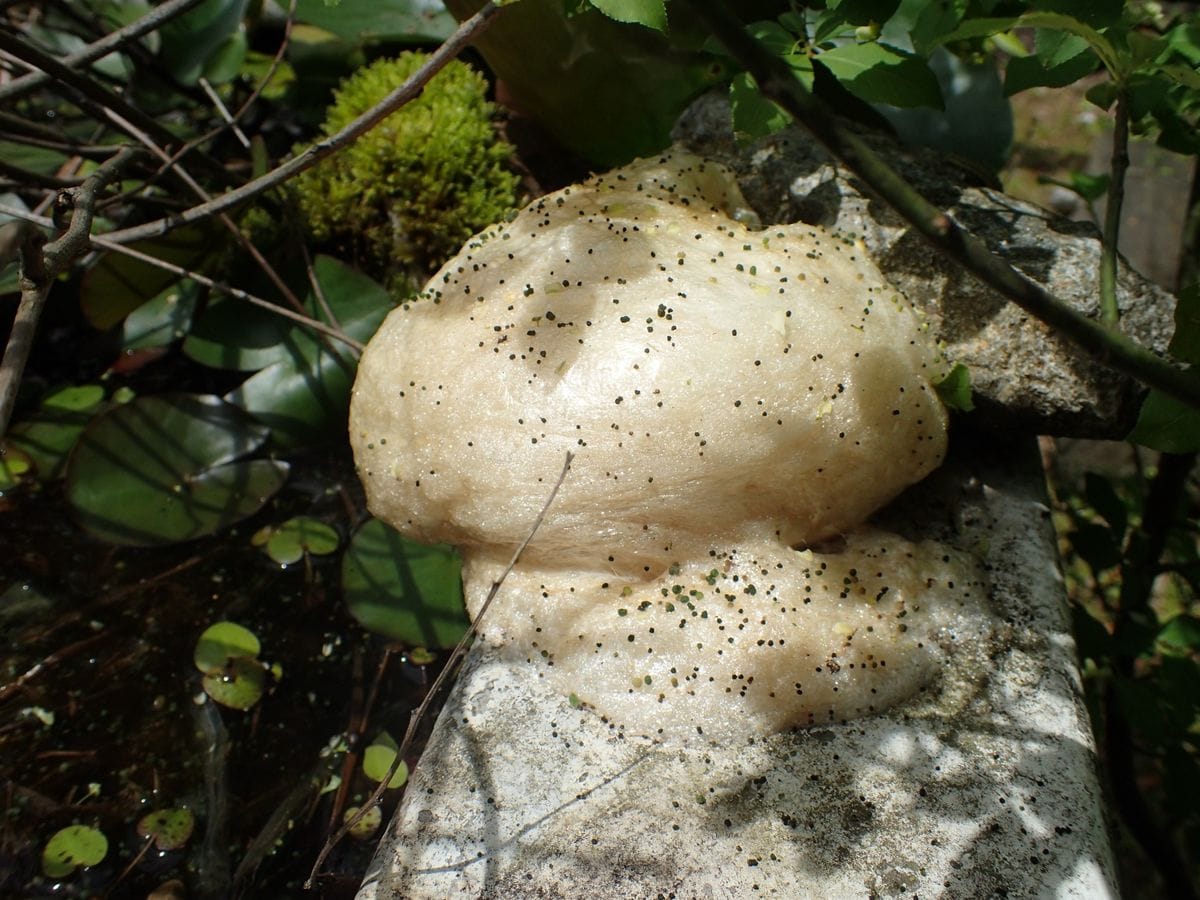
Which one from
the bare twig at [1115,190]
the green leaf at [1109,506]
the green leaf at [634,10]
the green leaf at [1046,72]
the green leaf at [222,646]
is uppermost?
the green leaf at [634,10]

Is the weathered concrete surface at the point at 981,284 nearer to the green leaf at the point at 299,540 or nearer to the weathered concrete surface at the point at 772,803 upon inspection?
the weathered concrete surface at the point at 772,803

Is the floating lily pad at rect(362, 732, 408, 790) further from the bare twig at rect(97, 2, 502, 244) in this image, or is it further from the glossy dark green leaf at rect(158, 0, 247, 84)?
the glossy dark green leaf at rect(158, 0, 247, 84)

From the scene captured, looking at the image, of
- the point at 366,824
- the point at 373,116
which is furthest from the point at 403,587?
the point at 373,116

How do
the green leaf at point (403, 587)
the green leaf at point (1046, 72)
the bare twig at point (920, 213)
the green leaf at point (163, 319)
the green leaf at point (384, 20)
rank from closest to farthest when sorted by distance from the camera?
the bare twig at point (920, 213)
the green leaf at point (1046, 72)
the green leaf at point (403, 587)
the green leaf at point (163, 319)
the green leaf at point (384, 20)

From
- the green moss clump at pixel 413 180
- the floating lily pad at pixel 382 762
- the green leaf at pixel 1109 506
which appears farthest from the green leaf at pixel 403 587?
→ the green leaf at pixel 1109 506

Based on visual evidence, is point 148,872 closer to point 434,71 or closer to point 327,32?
point 434,71

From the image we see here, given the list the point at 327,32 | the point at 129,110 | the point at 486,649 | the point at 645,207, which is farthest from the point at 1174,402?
the point at 327,32

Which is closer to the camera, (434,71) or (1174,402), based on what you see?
(1174,402)
